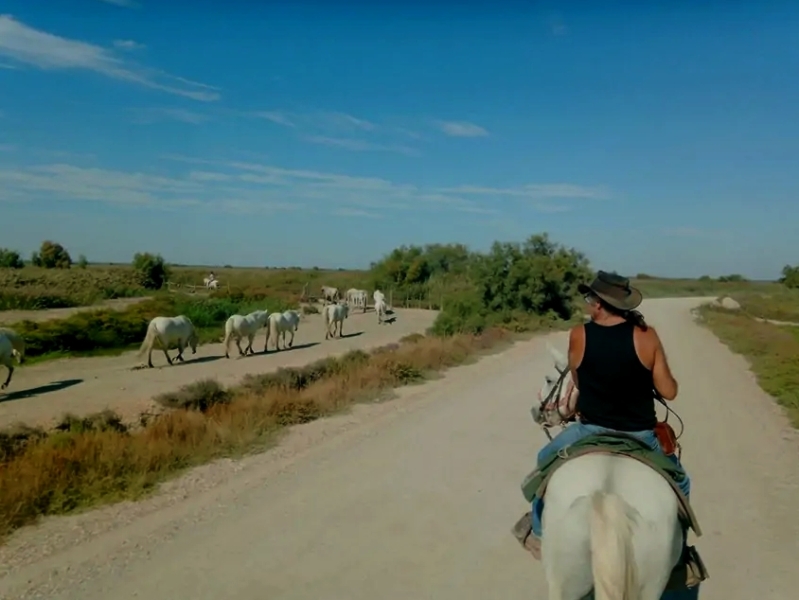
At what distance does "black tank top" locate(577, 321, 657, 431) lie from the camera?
4.25 m

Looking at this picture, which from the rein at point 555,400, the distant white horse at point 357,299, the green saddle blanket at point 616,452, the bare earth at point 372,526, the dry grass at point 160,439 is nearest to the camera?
the green saddle blanket at point 616,452

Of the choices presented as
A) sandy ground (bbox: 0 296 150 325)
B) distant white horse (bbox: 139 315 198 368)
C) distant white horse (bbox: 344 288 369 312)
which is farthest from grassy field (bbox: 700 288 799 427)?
sandy ground (bbox: 0 296 150 325)

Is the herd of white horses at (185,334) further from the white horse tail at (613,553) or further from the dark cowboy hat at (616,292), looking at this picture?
the white horse tail at (613,553)

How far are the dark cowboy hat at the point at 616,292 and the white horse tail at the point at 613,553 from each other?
1.43m

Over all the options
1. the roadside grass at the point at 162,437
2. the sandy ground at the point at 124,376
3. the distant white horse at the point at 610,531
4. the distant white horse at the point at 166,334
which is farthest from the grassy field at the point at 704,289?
the distant white horse at the point at 610,531

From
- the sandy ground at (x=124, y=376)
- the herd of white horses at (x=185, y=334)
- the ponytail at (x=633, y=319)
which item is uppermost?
the ponytail at (x=633, y=319)

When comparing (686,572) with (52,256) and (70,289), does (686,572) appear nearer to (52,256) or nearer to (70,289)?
(70,289)

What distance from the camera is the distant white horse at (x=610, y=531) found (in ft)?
10.8

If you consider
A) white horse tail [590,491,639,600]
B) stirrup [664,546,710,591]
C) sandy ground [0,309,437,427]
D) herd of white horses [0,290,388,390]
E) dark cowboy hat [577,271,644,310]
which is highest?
dark cowboy hat [577,271,644,310]

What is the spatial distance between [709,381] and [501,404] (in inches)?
257

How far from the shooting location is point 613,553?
327 centimetres

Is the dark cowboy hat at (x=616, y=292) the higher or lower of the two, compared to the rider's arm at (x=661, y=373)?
higher

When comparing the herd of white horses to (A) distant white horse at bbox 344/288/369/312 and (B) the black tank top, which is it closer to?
(B) the black tank top

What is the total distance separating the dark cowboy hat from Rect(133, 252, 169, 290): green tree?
67.1m
